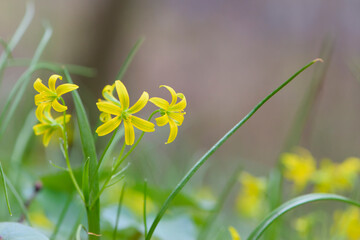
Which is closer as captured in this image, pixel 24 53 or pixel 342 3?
pixel 342 3

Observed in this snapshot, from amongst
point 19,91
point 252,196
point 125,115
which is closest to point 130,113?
point 125,115

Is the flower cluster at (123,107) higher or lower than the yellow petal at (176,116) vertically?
lower

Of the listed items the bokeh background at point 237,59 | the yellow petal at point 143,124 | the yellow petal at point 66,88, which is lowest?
the yellow petal at point 66,88

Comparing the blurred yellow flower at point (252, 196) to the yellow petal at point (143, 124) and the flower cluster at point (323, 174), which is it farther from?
the yellow petal at point (143, 124)

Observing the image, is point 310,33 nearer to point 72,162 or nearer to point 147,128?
point 72,162

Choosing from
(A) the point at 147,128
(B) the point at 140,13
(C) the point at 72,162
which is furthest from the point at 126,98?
(B) the point at 140,13

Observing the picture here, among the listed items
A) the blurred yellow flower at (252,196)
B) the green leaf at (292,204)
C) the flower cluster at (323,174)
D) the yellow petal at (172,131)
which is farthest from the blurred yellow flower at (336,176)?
the yellow petal at (172,131)


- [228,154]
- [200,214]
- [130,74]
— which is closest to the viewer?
[200,214]
